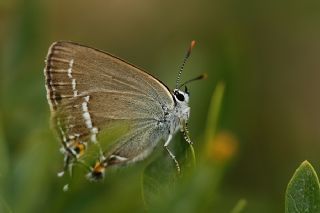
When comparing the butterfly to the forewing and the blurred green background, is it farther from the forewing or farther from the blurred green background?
the blurred green background

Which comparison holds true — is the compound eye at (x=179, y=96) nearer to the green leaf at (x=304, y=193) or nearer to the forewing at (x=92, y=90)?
the forewing at (x=92, y=90)

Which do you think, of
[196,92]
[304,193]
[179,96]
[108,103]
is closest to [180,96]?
[179,96]

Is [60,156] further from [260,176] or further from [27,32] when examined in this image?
[260,176]

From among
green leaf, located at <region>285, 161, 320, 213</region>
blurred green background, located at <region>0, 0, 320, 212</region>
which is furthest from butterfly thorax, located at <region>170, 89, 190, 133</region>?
green leaf, located at <region>285, 161, 320, 213</region>

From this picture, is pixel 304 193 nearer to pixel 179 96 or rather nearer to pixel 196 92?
pixel 179 96

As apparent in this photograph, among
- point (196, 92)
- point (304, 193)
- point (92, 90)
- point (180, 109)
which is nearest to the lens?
point (304, 193)

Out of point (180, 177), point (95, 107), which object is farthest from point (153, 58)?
point (180, 177)
